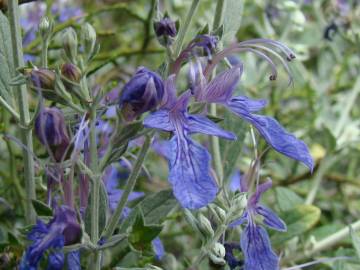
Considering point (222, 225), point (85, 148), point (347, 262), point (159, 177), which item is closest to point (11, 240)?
point (85, 148)

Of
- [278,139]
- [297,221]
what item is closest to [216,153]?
[297,221]

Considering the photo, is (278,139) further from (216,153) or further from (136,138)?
(216,153)

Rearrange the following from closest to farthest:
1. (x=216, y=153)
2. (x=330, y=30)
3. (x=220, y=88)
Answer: (x=220, y=88)
(x=216, y=153)
(x=330, y=30)

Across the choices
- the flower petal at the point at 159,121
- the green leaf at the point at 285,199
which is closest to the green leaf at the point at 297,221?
the green leaf at the point at 285,199

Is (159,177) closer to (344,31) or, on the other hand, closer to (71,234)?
(344,31)

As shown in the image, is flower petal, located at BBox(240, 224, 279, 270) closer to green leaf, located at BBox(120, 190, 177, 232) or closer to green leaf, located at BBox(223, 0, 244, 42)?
green leaf, located at BBox(120, 190, 177, 232)

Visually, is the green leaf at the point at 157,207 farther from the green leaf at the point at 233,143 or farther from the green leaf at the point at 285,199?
the green leaf at the point at 285,199
